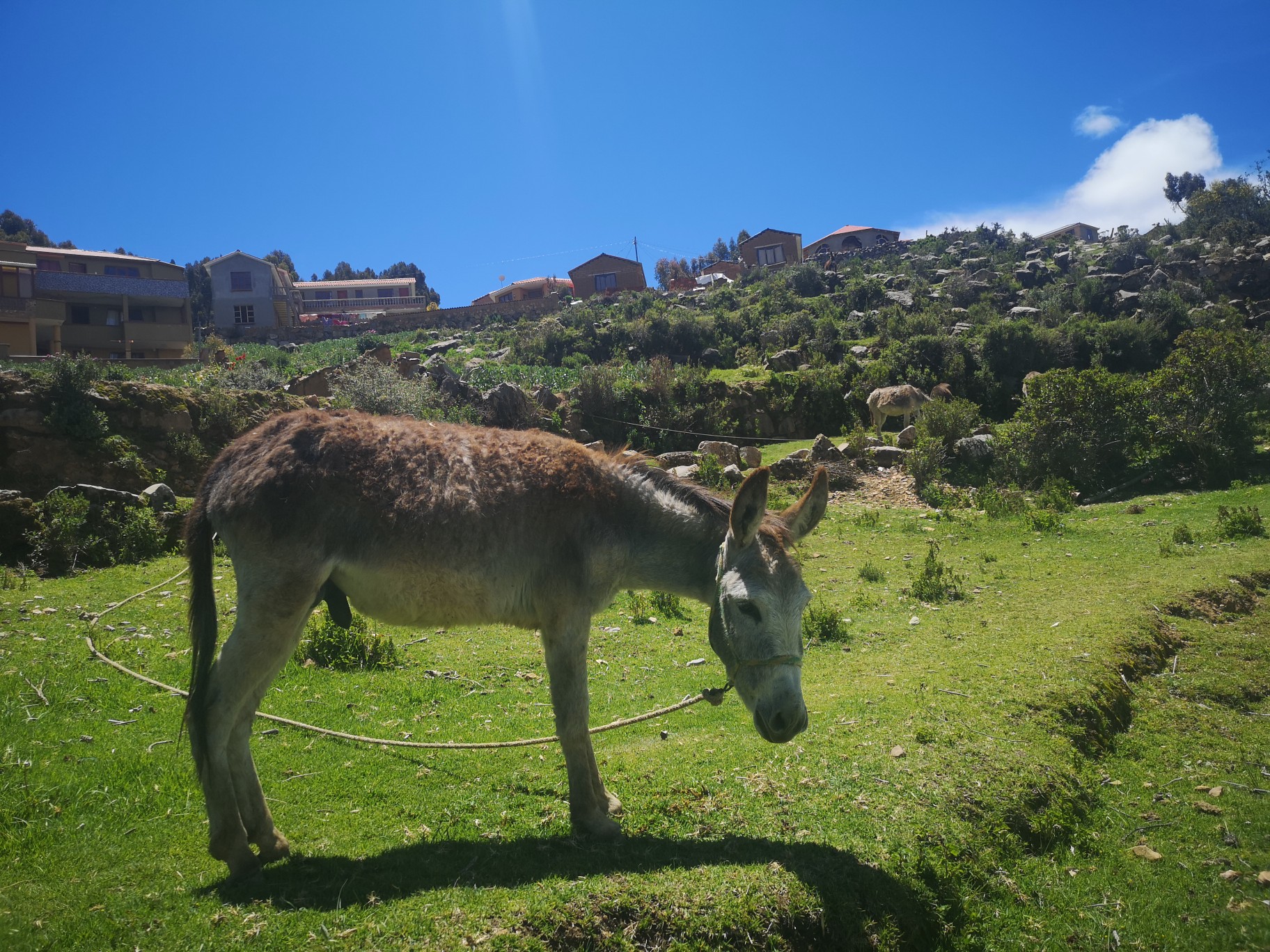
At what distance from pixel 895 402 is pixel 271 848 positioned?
26.0 metres

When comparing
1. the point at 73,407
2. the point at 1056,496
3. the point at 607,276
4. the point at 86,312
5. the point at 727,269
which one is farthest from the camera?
the point at 727,269

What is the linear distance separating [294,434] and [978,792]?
5.29 meters

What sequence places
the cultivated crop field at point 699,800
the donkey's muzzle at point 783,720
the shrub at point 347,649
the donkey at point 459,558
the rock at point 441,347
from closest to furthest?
the cultivated crop field at point 699,800
the donkey's muzzle at point 783,720
the donkey at point 459,558
the shrub at point 347,649
the rock at point 441,347

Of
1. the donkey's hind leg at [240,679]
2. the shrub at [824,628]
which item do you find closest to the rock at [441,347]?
the shrub at [824,628]

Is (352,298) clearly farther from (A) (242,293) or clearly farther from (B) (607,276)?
(B) (607,276)

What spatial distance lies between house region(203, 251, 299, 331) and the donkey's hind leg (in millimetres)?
63767

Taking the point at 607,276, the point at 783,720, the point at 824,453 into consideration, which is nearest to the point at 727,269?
the point at 607,276

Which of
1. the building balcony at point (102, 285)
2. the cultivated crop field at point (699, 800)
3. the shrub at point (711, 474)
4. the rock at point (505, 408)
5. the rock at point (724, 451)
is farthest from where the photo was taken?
the building balcony at point (102, 285)

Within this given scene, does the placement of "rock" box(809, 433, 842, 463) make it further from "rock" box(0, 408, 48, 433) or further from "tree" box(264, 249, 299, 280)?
"tree" box(264, 249, 299, 280)

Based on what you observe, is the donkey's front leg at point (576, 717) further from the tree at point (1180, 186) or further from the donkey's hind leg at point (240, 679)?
the tree at point (1180, 186)

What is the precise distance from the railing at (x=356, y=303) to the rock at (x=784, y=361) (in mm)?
50409

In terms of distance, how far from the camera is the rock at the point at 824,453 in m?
22.6

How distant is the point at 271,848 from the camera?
4.31 m

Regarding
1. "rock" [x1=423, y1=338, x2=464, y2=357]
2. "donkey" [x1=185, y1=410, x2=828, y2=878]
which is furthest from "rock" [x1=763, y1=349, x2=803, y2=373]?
"donkey" [x1=185, y1=410, x2=828, y2=878]
